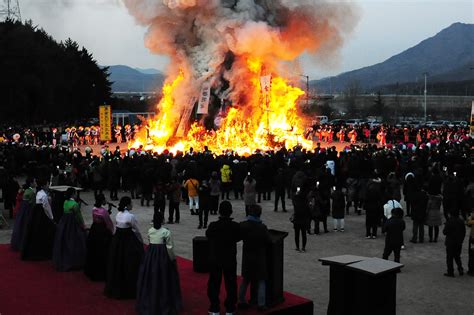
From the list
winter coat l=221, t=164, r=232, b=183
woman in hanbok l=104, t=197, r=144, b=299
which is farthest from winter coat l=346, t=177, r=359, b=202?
woman in hanbok l=104, t=197, r=144, b=299

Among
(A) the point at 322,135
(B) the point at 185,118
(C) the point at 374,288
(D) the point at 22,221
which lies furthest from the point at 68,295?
(A) the point at 322,135

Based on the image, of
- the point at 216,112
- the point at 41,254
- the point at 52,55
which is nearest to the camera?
the point at 41,254

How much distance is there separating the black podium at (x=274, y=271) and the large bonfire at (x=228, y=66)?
987 inches

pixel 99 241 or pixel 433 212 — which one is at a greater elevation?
pixel 433 212

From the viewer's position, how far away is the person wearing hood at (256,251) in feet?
27.1

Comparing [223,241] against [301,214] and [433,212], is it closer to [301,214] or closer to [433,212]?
[301,214]

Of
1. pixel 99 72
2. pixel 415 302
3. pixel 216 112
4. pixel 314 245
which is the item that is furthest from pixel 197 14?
pixel 99 72

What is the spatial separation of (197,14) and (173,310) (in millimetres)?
29518

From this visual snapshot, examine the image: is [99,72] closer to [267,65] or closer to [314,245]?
[267,65]

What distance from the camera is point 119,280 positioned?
902 centimetres

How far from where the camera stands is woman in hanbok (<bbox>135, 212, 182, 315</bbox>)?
8141mm

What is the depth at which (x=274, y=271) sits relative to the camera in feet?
28.2

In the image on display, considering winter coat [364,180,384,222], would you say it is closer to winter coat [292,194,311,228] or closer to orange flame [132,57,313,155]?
winter coat [292,194,311,228]

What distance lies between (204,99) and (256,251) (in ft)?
88.2
